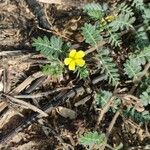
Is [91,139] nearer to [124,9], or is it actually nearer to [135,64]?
[135,64]

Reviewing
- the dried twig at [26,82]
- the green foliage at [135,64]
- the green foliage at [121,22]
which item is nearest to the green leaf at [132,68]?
the green foliage at [135,64]

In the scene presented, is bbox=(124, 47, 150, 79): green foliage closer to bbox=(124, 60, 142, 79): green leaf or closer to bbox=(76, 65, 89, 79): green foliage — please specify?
bbox=(124, 60, 142, 79): green leaf

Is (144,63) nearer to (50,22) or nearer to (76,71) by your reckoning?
(76,71)

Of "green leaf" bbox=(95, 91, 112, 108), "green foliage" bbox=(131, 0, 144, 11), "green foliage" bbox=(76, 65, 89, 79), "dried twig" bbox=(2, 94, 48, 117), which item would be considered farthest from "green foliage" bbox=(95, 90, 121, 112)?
"green foliage" bbox=(131, 0, 144, 11)

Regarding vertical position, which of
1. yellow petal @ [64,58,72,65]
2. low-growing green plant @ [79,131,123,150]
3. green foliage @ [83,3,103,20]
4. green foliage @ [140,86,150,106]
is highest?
green foliage @ [83,3,103,20]

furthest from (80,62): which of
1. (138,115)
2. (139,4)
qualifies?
(139,4)

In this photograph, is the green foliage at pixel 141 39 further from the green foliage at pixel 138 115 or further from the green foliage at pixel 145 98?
the green foliage at pixel 138 115
